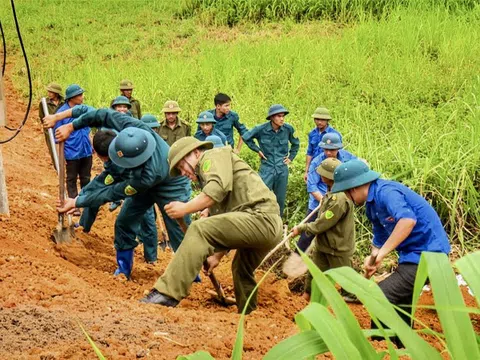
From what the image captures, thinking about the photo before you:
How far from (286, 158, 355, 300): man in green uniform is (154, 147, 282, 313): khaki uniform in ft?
2.46

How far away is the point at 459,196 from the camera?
7203mm

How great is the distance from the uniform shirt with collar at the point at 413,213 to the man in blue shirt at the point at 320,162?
6.97 feet

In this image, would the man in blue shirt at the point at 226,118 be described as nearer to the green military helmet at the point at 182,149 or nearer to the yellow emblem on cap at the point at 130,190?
the yellow emblem on cap at the point at 130,190

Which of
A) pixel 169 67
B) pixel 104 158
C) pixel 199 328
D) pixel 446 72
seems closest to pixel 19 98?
pixel 169 67

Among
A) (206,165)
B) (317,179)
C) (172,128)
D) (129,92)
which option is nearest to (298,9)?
(129,92)

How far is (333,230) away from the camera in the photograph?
6.09 metres

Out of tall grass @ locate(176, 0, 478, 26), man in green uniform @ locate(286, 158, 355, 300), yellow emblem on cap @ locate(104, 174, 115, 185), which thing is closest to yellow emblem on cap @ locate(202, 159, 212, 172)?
man in green uniform @ locate(286, 158, 355, 300)

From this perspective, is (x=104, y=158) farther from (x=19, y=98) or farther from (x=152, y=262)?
(x=19, y=98)

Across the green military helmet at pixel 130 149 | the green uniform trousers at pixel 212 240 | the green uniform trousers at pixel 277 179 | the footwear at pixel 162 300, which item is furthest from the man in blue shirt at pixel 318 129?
the footwear at pixel 162 300

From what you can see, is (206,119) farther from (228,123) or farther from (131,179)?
(131,179)

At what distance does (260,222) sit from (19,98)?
1228cm

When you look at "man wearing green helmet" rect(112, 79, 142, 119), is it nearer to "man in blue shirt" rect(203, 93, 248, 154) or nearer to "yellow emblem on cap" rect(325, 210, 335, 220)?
"man in blue shirt" rect(203, 93, 248, 154)

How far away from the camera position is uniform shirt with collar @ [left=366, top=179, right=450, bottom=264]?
14.9ft

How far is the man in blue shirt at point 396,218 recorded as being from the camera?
4473 mm
